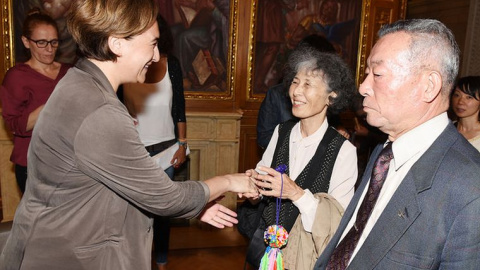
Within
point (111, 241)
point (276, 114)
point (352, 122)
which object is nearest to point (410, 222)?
point (111, 241)

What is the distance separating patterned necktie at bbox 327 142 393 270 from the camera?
5.24ft

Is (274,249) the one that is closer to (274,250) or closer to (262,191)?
(274,250)

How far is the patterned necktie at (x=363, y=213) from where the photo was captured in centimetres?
160

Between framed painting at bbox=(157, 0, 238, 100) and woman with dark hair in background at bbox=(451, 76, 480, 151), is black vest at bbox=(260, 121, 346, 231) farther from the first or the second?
framed painting at bbox=(157, 0, 238, 100)

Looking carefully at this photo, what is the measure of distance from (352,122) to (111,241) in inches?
236

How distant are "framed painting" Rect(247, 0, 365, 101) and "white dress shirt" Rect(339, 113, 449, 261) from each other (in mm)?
4846

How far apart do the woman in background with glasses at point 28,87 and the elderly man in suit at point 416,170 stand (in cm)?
262

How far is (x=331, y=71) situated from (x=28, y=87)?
2.36m

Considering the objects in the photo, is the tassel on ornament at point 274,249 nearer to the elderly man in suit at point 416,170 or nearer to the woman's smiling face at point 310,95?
the elderly man in suit at point 416,170

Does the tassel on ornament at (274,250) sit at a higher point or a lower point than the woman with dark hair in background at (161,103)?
lower

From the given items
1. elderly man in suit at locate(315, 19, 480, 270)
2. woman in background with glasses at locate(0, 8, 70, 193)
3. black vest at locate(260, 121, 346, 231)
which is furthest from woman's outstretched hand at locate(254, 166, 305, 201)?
woman in background with glasses at locate(0, 8, 70, 193)

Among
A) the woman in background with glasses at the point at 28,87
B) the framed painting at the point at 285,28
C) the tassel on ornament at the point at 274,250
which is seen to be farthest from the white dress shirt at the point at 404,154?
the framed painting at the point at 285,28

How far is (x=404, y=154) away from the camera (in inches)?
59.6

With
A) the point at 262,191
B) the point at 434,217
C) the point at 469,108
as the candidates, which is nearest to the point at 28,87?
the point at 262,191
